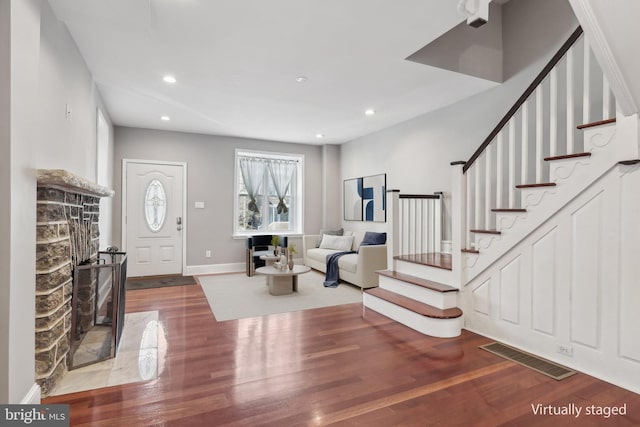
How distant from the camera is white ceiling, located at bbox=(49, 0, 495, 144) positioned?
2.41 m

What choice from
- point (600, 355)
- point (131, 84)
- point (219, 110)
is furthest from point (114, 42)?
point (600, 355)

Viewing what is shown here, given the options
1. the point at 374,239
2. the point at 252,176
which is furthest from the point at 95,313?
the point at 252,176

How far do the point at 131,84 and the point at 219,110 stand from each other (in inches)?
45.8

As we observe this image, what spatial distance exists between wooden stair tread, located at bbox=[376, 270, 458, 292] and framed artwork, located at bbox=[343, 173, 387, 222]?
184 centimetres

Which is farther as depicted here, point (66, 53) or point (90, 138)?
point (90, 138)

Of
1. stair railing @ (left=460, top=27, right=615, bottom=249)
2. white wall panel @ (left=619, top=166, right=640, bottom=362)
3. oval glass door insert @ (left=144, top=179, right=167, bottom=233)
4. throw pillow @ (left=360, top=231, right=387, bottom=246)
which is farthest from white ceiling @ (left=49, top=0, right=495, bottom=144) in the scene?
throw pillow @ (left=360, top=231, right=387, bottom=246)

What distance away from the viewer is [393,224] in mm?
4070

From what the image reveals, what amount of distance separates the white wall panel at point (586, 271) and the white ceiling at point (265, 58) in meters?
1.74

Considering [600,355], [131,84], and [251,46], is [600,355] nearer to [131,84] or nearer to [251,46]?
[251,46]

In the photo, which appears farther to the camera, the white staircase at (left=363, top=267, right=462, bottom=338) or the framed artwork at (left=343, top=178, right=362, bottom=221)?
the framed artwork at (left=343, top=178, right=362, bottom=221)

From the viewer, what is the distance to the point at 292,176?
7.01 m

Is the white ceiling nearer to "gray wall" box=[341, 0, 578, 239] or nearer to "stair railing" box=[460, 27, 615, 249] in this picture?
"gray wall" box=[341, 0, 578, 239]

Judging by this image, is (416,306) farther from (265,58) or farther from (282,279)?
(265,58)

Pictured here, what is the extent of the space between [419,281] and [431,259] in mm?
460
